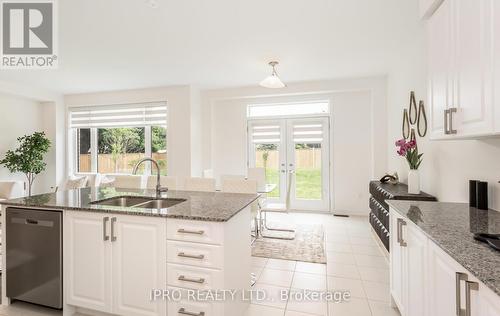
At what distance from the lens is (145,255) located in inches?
69.3

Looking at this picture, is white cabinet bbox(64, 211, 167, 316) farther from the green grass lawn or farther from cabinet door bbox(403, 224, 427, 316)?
the green grass lawn

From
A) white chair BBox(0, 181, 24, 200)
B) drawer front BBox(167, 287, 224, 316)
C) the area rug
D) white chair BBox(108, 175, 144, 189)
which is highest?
white chair BBox(108, 175, 144, 189)

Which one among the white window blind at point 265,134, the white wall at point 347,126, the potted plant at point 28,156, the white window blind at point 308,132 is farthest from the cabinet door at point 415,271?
the potted plant at point 28,156

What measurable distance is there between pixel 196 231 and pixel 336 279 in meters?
1.76

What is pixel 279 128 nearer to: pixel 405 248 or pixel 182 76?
pixel 182 76

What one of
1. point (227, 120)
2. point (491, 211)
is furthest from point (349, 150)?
point (491, 211)

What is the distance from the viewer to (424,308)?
1.37m

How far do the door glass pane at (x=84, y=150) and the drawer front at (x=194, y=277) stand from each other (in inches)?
233

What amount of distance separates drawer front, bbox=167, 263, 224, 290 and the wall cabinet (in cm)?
118

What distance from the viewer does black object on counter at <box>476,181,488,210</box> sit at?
1743 millimetres

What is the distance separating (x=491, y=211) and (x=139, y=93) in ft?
20.2

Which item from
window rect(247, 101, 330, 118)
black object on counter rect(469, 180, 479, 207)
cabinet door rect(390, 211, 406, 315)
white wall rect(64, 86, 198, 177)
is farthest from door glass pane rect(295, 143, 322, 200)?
black object on counter rect(469, 180, 479, 207)

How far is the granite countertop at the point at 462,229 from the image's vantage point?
36.0 inches

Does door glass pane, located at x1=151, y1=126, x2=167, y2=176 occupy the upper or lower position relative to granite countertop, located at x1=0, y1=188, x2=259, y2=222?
upper
